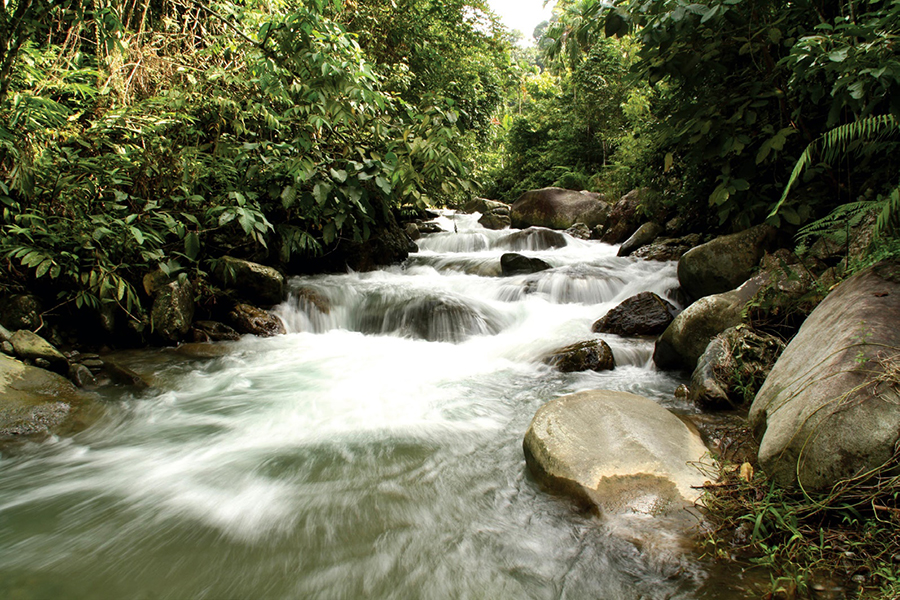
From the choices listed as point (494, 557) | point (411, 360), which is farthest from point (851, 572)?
point (411, 360)

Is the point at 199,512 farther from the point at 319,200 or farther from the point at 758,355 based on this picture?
the point at 758,355

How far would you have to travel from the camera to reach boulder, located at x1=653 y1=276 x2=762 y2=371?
3684 millimetres

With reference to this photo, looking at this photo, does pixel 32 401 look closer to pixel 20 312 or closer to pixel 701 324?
pixel 20 312

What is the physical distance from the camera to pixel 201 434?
10.2 feet

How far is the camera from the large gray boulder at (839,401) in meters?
1.61

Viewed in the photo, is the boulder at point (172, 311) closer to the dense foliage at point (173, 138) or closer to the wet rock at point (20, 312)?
the dense foliage at point (173, 138)

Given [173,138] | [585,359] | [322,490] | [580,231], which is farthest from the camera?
[580,231]

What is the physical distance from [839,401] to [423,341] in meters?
4.22

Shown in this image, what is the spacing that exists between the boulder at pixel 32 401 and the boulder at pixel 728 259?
5.77 m

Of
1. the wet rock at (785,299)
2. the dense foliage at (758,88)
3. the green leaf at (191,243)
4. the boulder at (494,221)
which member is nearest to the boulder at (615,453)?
the wet rock at (785,299)

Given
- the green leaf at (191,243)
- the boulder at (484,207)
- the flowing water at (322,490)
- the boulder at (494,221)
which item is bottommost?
the flowing water at (322,490)

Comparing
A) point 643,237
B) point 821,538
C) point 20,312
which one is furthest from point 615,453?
point 643,237

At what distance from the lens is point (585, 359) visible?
13.9 ft

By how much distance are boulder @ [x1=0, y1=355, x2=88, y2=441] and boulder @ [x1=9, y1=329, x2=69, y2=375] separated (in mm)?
219
